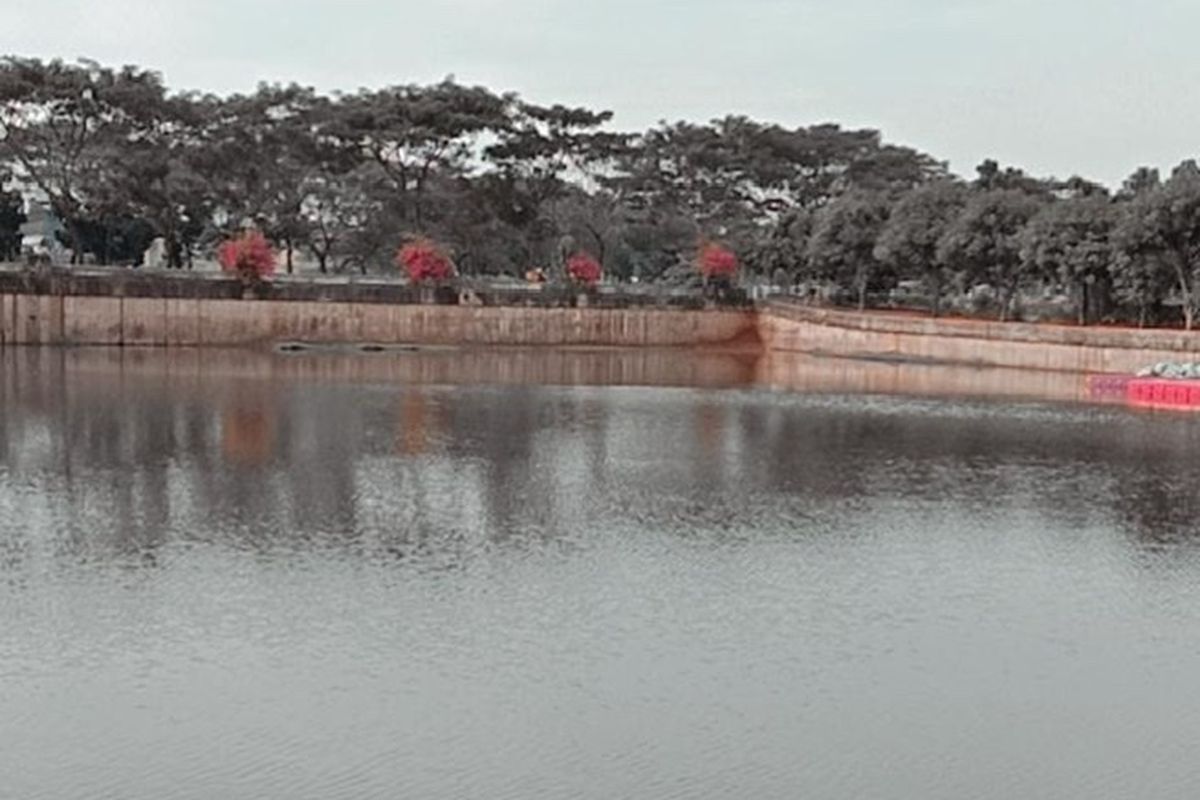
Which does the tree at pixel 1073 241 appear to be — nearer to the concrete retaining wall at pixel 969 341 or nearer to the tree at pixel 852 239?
the concrete retaining wall at pixel 969 341

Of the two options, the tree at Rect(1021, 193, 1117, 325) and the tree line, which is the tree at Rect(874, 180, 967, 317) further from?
the tree at Rect(1021, 193, 1117, 325)

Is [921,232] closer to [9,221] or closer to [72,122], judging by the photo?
[72,122]

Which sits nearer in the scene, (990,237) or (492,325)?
(990,237)

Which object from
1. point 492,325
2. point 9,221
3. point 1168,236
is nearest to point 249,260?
point 492,325

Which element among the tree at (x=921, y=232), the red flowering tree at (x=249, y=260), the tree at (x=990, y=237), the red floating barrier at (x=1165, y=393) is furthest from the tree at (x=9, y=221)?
the red floating barrier at (x=1165, y=393)

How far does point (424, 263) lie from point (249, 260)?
6909 millimetres

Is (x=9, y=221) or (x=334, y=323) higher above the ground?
(x=9, y=221)

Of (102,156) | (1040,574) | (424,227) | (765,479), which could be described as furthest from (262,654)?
(424,227)

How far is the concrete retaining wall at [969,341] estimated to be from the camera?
1967 inches

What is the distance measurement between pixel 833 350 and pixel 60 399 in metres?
33.0

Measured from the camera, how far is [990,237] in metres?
56.4

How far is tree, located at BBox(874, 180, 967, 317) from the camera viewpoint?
60.1 m

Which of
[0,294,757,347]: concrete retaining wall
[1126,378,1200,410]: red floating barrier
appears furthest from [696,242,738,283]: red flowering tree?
[1126,378,1200,410]: red floating barrier

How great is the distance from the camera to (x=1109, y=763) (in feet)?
38.8
